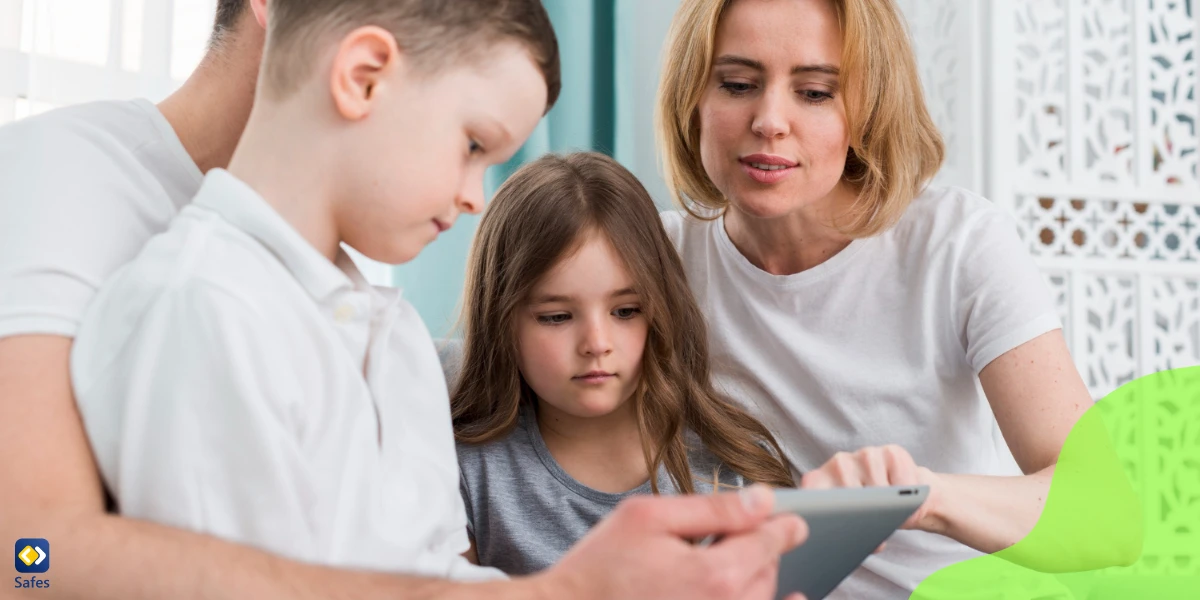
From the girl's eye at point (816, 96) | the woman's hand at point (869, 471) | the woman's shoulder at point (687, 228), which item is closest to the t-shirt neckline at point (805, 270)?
the woman's shoulder at point (687, 228)

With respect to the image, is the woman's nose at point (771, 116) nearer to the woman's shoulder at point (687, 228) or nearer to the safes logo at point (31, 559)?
the woman's shoulder at point (687, 228)

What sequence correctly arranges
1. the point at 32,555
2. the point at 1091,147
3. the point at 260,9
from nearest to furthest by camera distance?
the point at 32,555, the point at 260,9, the point at 1091,147

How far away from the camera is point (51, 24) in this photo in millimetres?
1649

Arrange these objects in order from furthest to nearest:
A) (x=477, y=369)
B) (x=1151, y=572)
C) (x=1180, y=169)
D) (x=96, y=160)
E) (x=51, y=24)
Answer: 1. (x=1180, y=169)
2. (x=51, y=24)
3. (x=477, y=369)
4. (x=1151, y=572)
5. (x=96, y=160)

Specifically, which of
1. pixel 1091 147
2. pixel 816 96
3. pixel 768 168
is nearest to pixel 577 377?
pixel 768 168

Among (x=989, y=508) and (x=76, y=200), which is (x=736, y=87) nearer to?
(x=989, y=508)

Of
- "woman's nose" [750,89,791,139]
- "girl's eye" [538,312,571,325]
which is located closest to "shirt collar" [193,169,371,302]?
"girl's eye" [538,312,571,325]

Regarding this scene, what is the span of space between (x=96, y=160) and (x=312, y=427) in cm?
31

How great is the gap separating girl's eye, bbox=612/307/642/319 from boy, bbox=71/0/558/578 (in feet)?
1.70

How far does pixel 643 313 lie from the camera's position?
1.38 metres

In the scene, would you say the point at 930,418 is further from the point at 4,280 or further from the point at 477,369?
the point at 4,280

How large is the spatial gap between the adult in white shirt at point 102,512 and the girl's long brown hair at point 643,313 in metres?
0.61

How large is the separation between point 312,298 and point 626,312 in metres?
0.65

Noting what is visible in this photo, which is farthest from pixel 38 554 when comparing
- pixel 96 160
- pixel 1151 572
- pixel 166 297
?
pixel 1151 572
